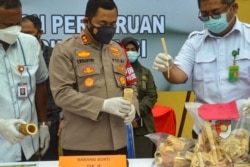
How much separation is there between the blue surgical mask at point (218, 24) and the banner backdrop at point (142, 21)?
133cm

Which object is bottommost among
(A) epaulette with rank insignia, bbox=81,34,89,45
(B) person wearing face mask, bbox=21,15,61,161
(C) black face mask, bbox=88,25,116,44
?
(B) person wearing face mask, bbox=21,15,61,161

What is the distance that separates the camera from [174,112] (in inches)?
140

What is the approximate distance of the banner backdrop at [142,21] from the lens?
330 cm

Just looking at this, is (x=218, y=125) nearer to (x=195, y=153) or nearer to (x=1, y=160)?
(x=195, y=153)

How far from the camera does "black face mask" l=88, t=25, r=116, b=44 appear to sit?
6.61 ft

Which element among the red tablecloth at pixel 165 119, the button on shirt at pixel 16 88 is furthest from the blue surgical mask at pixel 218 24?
the red tablecloth at pixel 165 119

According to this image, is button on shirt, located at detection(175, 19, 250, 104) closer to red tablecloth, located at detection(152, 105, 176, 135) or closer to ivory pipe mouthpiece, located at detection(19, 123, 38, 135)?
ivory pipe mouthpiece, located at detection(19, 123, 38, 135)

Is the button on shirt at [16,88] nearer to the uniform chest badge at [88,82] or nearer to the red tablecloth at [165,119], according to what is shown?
the uniform chest badge at [88,82]

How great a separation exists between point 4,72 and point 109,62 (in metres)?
0.47

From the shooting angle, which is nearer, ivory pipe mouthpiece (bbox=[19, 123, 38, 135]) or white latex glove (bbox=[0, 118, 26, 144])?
ivory pipe mouthpiece (bbox=[19, 123, 38, 135])

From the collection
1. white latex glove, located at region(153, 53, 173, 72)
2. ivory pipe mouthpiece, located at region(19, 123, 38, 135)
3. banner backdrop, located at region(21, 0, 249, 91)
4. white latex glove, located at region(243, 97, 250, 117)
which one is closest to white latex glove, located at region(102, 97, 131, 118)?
white latex glove, located at region(153, 53, 173, 72)

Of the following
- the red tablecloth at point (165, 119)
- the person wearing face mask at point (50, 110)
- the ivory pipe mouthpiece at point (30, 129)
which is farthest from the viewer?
the red tablecloth at point (165, 119)

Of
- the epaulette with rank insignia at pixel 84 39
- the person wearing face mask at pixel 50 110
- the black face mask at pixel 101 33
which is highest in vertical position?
the black face mask at pixel 101 33

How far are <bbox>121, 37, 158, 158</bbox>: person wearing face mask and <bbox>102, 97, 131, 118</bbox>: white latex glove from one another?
1264 mm
